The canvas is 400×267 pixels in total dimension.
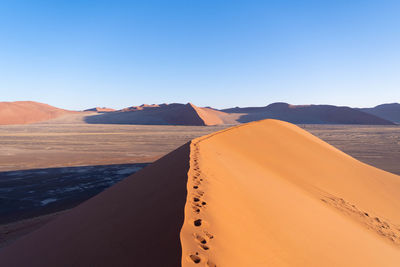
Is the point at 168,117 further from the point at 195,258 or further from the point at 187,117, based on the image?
the point at 195,258

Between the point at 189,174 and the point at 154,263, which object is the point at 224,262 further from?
the point at 189,174

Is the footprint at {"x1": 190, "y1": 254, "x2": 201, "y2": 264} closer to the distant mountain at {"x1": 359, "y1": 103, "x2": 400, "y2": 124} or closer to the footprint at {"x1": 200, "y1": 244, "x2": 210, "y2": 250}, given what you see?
the footprint at {"x1": 200, "y1": 244, "x2": 210, "y2": 250}

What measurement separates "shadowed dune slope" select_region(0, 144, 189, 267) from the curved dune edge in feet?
0.53

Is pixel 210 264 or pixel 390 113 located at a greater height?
pixel 390 113

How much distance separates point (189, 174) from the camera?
3.83 meters

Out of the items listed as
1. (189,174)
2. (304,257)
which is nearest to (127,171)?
(189,174)

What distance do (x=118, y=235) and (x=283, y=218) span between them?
2.08 meters

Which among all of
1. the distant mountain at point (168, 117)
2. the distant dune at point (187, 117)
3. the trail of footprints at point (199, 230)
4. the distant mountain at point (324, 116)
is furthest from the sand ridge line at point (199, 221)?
the distant mountain at point (324, 116)

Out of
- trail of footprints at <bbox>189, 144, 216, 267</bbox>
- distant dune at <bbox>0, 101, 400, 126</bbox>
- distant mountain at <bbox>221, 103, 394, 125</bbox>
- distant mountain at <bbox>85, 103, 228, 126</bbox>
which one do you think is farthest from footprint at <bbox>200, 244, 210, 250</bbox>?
distant mountain at <bbox>221, 103, 394, 125</bbox>

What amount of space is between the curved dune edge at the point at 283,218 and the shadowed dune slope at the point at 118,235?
16cm

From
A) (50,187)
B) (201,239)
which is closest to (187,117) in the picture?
(50,187)

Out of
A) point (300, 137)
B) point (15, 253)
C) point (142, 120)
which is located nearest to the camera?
point (15, 253)

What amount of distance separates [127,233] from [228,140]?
6350 mm

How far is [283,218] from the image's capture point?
328 centimetres
